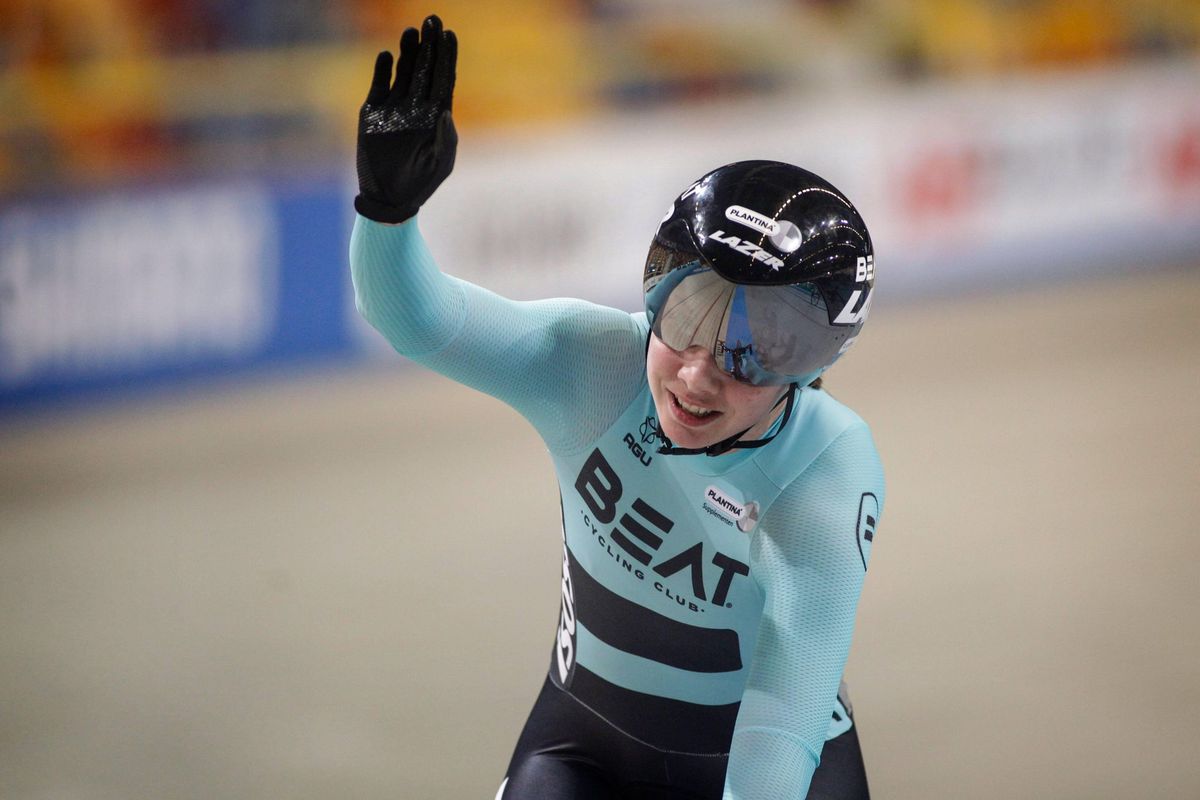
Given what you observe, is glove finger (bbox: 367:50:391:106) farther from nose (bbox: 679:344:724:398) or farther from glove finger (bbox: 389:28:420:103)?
nose (bbox: 679:344:724:398)

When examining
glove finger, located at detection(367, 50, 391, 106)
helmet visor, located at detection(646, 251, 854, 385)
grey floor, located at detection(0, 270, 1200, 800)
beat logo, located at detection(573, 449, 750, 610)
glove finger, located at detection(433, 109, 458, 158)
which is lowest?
grey floor, located at detection(0, 270, 1200, 800)

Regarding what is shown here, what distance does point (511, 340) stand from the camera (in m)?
2.22

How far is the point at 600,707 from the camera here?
8.16ft

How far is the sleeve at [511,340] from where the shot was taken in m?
2.06

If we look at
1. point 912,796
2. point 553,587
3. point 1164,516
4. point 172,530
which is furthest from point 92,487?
point 1164,516

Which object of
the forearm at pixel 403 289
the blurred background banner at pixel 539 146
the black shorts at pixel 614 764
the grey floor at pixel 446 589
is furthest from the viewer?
the blurred background banner at pixel 539 146

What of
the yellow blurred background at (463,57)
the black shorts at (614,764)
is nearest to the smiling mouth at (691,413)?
the black shorts at (614,764)

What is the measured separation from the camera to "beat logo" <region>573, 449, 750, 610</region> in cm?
226

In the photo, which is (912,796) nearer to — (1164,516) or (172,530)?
(1164,516)

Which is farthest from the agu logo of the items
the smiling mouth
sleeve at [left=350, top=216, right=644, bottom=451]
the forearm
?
the forearm

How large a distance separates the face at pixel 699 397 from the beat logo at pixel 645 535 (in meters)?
0.20

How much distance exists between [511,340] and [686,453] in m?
0.35

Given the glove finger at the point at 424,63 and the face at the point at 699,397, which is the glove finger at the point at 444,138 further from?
the face at the point at 699,397

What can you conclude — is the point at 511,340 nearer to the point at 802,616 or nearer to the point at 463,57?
the point at 802,616
